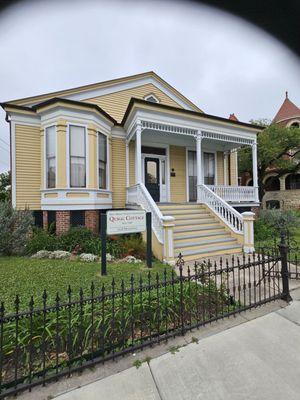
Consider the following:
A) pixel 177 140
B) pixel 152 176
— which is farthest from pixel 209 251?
pixel 177 140

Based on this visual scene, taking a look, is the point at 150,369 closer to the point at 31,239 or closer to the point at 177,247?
the point at 177,247

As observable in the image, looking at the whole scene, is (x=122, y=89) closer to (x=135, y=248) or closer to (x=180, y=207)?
(x=180, y=207)

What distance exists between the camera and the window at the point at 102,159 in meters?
10.2

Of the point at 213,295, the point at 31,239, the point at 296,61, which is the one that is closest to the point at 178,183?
the point at 31,239

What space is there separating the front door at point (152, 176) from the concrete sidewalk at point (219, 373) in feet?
29.6

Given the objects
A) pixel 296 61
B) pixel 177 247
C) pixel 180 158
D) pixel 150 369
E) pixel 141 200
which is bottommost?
pixel 150 369

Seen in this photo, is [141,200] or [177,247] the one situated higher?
[141,200]

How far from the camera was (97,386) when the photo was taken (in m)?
2.40

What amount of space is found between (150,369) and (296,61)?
304 cm

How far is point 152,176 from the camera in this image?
12148mm

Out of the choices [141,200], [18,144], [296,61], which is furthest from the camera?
[18,144]

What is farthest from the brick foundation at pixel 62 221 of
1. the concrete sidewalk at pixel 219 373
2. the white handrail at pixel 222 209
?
the concrete sidewalk at pixel 219 373

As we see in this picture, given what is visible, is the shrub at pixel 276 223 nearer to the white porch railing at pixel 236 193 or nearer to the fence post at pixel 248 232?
the white porch railing at pixel 236 193

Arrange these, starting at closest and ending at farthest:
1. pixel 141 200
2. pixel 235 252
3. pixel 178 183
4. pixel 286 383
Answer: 1. pixel 286 383
2. pixel 235 252
3. pixel 141 200
4. pixel 178 183
